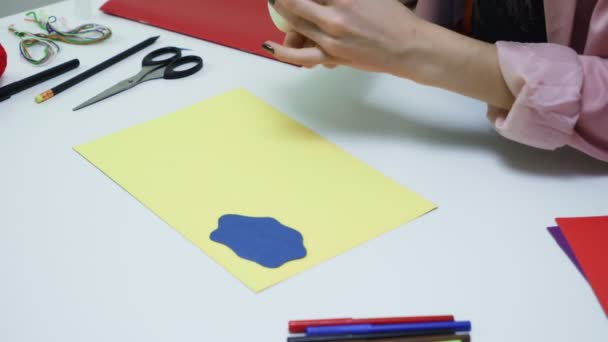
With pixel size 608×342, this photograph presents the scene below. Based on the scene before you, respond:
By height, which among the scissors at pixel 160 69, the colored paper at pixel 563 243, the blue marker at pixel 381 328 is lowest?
the scissors at pixel 160 69

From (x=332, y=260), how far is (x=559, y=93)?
0.27 meters

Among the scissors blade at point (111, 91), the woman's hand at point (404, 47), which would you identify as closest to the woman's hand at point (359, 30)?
the woman's hand at point (404, 47)

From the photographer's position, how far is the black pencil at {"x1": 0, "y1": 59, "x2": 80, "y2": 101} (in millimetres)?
751

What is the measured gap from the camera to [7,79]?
0.79 meters

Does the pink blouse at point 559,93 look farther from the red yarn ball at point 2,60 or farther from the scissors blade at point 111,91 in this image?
the red yarn ball at point 2,60

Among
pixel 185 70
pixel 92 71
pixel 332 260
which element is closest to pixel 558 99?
pixel 332 260

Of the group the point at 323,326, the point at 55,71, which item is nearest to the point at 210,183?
the point at 323,326

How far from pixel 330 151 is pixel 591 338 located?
0.30m

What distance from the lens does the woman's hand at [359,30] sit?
660 mm

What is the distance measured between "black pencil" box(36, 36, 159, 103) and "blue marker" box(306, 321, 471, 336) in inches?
18.2

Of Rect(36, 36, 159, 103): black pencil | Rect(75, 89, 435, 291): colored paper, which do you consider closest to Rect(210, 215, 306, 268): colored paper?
Rect(75, 89, 435, 291): colored paper

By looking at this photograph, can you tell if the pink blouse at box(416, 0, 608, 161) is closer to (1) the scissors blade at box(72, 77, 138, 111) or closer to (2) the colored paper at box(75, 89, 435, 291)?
(2) the colored paper at box(75, 89, 435, 291)

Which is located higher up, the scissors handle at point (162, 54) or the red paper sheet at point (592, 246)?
the red paper sheet at point (592, 246)

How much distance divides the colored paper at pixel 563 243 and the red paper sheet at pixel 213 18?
443 millimetres
